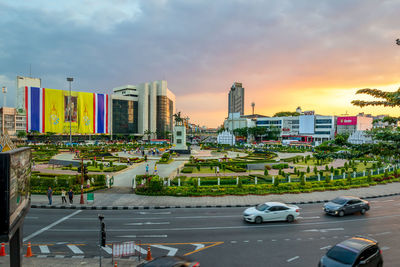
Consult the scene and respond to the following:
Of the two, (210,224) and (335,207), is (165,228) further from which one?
(335,207)

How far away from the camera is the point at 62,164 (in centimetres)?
4922

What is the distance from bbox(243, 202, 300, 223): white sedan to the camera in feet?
59.3

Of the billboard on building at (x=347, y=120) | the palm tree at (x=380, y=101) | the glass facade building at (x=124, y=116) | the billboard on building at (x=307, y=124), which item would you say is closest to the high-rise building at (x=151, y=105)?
the glass facade building at (x=124, y=116)

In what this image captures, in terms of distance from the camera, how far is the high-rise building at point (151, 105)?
498ft

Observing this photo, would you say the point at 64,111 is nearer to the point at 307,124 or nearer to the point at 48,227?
the point at 48,227

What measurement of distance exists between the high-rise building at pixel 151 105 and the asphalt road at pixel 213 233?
429 ft

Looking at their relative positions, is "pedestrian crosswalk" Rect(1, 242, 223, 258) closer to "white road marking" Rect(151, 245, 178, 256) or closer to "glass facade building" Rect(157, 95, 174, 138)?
"white road marking" Rect(151, 245, 178, 256)

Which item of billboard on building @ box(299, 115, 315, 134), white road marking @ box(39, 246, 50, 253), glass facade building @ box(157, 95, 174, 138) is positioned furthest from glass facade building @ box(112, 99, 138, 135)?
white road marking @ box(39, 246, 50, 253)

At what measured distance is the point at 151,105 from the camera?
154000 mm

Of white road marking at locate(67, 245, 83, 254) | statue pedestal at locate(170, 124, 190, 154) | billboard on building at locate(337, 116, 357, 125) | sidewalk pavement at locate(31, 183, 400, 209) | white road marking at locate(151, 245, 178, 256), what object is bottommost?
sidewalk pavement at locate(31, 183, 400, 209)

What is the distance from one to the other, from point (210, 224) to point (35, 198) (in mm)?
18645

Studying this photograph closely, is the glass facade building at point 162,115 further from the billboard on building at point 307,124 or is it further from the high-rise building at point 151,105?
the billboard on building at point 307,124

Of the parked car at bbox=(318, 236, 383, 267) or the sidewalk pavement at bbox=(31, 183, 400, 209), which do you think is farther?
the sidewalk pavement at bbox=(31, 183, 400, 209)

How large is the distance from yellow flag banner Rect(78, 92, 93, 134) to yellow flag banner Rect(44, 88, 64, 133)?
8.04m
